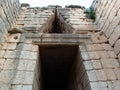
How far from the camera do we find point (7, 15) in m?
4.68

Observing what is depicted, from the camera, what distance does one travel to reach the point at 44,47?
4645 mm

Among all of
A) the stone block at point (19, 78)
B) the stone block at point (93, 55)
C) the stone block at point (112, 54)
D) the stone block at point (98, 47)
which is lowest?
the stone block at point (19, 78)

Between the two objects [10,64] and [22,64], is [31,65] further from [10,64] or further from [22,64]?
[10,64]

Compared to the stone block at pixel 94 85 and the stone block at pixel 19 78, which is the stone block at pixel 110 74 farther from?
the stone block at pixel 19 78

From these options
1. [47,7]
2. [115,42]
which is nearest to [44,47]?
[115,42]

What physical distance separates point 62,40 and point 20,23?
1.62 m

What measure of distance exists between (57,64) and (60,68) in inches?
12.7

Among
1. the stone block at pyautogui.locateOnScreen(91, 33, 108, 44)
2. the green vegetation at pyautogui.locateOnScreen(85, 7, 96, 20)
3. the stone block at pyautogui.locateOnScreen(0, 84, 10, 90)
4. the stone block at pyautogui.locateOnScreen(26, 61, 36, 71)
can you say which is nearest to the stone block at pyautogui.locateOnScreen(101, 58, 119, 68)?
the stone block at pyautogui.locateOnScreen(91, 33, 108, 44)

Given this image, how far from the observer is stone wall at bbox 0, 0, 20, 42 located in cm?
429

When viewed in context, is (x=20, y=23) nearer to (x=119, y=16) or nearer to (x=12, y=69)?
(x=12, y=69)

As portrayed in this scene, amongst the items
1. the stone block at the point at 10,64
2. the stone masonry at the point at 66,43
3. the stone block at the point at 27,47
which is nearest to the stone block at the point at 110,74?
the stone masonry at the point at 66,43

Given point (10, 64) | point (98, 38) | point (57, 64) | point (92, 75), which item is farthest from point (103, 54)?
point (10, 64)

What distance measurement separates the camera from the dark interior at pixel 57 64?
4.78 metres

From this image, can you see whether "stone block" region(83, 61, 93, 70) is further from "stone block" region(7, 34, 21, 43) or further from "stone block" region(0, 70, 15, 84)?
"stone block" region(7, 34, 21, 43)
